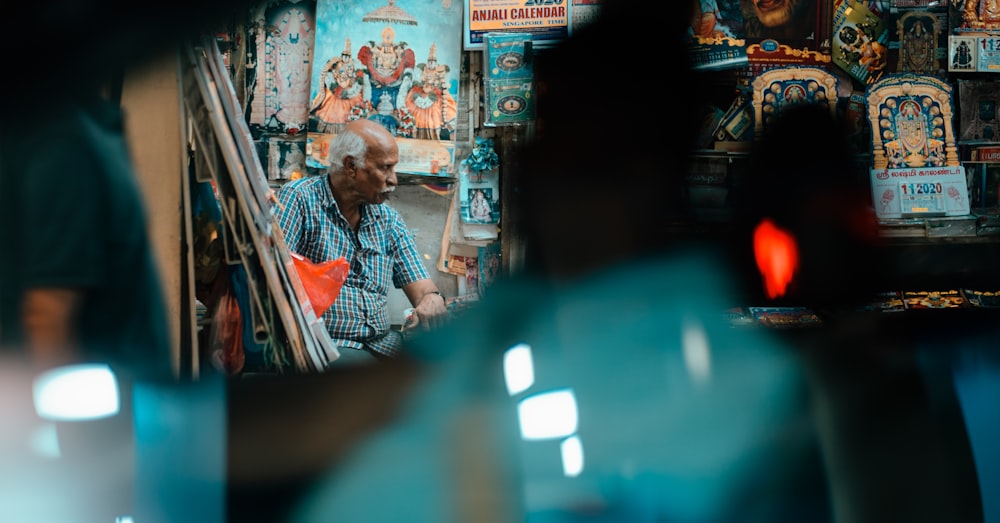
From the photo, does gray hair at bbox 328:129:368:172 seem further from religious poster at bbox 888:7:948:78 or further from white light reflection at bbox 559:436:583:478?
religious poster at bbox 888:7:948:78

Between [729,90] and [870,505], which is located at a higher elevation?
[729,90]

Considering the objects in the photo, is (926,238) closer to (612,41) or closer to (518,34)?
(518,34)

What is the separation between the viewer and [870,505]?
873mm

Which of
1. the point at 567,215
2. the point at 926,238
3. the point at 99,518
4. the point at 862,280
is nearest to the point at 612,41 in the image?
the point at 567,215

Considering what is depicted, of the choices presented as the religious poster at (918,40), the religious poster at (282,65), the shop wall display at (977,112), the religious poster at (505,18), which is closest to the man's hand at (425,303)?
the religious poster at (282,65)

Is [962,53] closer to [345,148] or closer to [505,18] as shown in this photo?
[505,18]

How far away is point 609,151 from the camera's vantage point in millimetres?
891

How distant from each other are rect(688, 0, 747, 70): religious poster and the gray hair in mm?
799

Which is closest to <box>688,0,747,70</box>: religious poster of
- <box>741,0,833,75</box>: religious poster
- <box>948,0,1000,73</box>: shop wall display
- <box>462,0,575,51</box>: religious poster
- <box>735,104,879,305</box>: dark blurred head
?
<box>741,0,833,75</box>: religious poster

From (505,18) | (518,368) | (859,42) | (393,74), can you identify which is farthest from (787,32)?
(518,368)

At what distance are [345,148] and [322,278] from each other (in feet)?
1.15

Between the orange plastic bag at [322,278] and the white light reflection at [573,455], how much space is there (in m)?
0.79

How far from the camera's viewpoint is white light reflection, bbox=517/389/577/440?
83 cm

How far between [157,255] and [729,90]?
4.29ft
